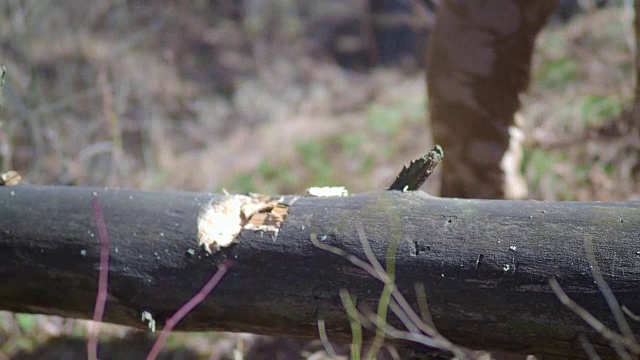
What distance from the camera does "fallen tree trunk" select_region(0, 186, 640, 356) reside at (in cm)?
197

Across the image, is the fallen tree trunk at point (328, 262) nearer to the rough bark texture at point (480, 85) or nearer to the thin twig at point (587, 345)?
the thin twig at point (587, 345)

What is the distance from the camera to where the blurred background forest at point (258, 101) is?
487cm

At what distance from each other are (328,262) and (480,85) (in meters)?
1.96

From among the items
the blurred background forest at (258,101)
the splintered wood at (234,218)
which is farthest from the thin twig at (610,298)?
the blurred background forest at (258,101)

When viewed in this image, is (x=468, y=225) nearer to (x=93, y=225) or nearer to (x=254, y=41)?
(x=93, y=225)

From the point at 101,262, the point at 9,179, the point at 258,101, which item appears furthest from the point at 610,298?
the point at 258,101

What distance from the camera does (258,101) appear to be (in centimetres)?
1021

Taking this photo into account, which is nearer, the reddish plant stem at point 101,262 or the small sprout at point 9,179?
the reddish plant stem at point 101,262

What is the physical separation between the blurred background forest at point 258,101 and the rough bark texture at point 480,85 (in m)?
0.39

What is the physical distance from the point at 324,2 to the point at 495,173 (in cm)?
1005

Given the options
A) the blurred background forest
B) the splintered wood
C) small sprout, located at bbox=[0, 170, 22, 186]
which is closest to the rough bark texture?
the blurred background forest

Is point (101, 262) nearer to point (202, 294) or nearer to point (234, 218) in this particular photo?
point (202, 294)

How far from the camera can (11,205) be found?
2.51m

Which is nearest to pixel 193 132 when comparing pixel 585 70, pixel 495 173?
pixel 585 70
